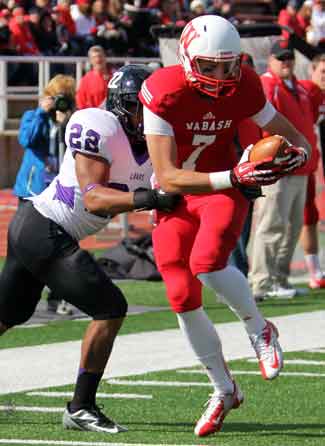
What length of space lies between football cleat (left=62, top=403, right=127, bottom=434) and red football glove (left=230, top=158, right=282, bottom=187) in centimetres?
132

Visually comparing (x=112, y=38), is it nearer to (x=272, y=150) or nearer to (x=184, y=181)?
(x=184, y=181)

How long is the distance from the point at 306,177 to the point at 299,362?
340 centimetres

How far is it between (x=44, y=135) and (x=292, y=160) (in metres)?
5.38

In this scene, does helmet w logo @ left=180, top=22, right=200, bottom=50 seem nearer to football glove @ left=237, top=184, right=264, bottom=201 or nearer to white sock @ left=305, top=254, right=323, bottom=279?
football glove @ left=237, top=184, right=264, bottom=201

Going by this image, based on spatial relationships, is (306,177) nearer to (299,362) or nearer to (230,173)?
(299,362)

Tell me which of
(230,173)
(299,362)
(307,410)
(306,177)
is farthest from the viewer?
(306,177)

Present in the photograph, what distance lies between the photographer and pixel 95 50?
1562cm

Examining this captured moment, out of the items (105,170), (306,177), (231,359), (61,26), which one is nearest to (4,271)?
(105,170)

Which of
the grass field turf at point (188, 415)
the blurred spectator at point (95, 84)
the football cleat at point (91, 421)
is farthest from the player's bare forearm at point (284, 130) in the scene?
the blurred spectator at point (95, 84)

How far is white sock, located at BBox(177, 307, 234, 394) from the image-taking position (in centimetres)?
650

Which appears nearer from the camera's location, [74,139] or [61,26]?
[74,139]

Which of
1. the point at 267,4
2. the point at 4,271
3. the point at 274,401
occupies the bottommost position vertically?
the point at 267,4

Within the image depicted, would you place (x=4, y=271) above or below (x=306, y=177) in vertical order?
above

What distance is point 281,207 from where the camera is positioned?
11.6 metres
